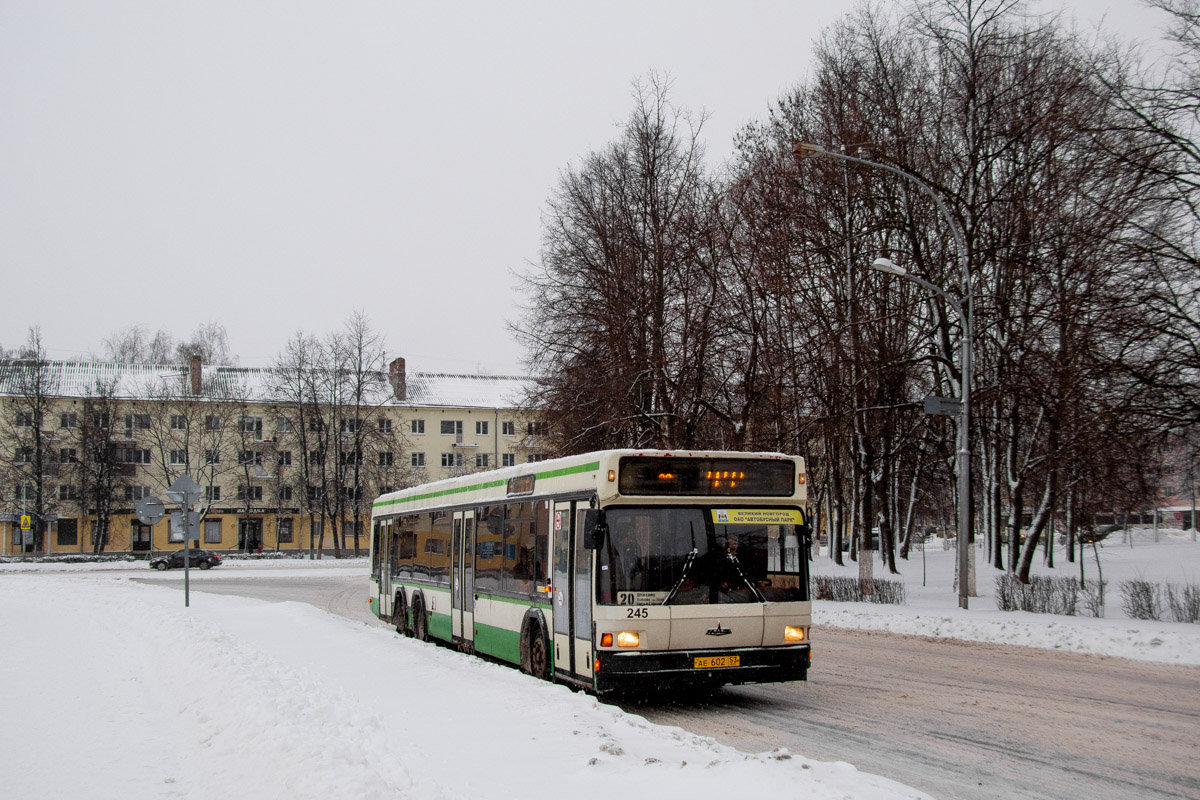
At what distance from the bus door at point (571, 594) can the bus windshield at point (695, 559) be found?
1.48 feet

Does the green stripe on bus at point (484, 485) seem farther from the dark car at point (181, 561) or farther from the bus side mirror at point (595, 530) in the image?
the dark car at point (181, 561)

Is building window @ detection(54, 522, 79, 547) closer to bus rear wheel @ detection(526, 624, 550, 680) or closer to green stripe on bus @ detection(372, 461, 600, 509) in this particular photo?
green stripe on bus @ detection(372, 461, 600, 509)

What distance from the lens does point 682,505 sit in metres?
11.9

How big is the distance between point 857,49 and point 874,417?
997 centimetres

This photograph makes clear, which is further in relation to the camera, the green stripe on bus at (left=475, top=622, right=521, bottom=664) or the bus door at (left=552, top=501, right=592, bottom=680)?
the green stripe on bus at (left=475, top=622, right=521, bottom=664)

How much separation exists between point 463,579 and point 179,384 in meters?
75.1

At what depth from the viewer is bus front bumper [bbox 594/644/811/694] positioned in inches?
447

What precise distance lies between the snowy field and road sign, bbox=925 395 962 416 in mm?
3909

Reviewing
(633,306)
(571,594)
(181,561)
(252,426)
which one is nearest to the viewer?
(571,594)

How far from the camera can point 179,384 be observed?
282 feet

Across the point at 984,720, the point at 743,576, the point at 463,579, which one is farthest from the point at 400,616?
the point at 984,720

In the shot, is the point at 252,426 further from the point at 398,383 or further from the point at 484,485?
the point at 484,485

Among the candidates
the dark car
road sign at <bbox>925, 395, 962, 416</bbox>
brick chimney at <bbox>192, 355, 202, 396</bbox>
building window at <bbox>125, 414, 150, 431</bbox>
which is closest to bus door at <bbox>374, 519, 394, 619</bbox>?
road sign at <bbox>925, 395, 962, 416</bbox>

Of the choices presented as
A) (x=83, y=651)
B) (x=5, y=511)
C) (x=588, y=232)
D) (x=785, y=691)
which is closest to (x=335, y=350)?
(x=5, y=511)
